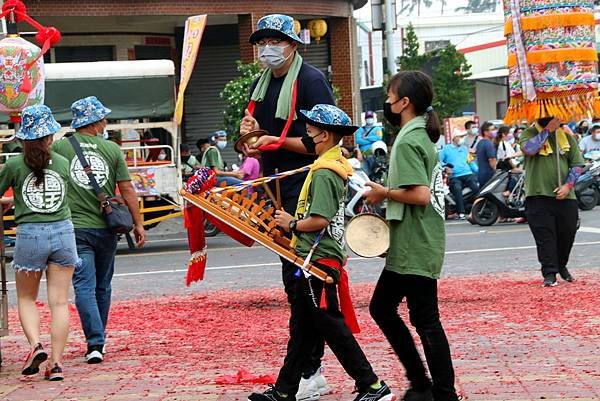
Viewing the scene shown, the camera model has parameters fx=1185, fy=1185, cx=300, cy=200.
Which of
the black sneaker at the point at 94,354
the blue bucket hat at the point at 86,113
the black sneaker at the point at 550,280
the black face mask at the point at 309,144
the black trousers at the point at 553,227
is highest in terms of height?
the blue bucket hat at the point at 86,113

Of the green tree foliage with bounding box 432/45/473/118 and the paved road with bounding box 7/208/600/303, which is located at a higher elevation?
the green tree foliage with bounding box 432/45/473/118

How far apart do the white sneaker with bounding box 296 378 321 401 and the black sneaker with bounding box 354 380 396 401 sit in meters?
0.51

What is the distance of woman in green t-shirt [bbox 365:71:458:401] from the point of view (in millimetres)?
6242

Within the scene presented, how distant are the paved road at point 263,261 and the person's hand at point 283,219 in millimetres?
6919

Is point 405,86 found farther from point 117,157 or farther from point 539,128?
point 539,128

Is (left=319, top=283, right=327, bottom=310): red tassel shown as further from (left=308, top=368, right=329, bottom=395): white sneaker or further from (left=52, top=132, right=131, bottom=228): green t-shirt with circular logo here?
(left=52, top=132, right=131, bottom=228): green t-shirt with circular logo

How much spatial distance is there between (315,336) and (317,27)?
25510 mm

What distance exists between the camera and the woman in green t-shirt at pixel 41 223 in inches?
313

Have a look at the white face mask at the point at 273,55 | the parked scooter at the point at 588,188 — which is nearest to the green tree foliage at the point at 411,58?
the parked scooter at the point at 588,188

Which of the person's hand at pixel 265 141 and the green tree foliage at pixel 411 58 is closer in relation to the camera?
the person's hand at pixel 265 141

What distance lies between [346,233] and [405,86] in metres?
0.89

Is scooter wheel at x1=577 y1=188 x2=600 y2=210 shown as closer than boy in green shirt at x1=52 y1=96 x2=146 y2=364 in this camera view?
No

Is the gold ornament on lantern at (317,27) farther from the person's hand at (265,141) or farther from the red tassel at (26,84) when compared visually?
the person's hand at (265,141)

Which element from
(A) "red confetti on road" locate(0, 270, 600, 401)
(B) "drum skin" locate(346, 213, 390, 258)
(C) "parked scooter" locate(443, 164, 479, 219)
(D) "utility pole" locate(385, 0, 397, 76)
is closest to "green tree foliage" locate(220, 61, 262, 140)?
(C) "parked scooter" locate(443, 164, 479, 219)
